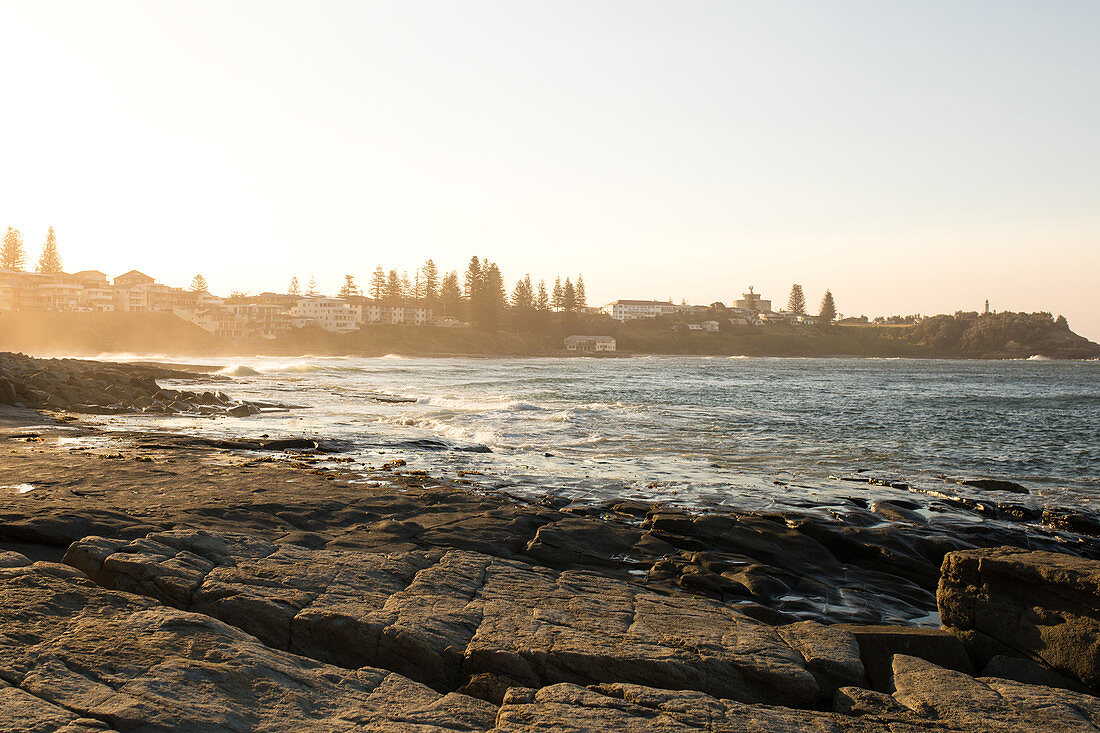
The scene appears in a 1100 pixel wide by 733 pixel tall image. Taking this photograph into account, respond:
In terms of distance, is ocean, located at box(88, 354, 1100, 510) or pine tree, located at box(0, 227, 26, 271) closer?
ocean, located at box(88, 354, 1100, 510)

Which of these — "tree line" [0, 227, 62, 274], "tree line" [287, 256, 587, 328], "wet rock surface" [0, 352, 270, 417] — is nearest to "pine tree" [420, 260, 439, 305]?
"tree line" [287, 256, 587, 328]

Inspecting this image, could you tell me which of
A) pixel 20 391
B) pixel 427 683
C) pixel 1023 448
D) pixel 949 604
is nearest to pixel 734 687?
pixel 427 683

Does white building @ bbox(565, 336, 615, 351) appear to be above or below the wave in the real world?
above

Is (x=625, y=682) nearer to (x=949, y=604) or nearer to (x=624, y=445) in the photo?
(x=949, y=604)

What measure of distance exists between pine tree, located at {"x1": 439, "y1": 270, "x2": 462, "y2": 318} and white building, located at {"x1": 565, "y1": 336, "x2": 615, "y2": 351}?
27583 mm

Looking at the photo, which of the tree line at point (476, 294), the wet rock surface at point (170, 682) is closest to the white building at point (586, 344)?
the tree line at point (476, 294)

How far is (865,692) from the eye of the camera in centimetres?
527

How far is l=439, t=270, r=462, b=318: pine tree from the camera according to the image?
162500mm

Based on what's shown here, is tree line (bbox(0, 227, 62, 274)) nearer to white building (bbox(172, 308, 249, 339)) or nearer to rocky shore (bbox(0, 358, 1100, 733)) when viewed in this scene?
white building (bbox(172, 308, 249, 339))

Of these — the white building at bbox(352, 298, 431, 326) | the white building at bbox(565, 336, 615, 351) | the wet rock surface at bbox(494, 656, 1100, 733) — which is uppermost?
the white building at bbox(352, 298, 431, 326)

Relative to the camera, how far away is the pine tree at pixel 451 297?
162 m

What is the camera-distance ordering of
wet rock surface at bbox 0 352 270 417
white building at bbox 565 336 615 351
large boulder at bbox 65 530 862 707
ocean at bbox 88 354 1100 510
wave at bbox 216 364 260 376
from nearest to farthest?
large boulder at bbox 65 530 862 707
ocean at bbox 88 354 1100 510
wet rock surface at bbox 0 352 270 417
wave at bbox 216 364 260 376
white building at bbox 565 336 615 351

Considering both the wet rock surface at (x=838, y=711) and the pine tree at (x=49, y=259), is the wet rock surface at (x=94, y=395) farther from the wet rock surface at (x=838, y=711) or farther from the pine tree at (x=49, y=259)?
the pine tree at (x=49, y=259)

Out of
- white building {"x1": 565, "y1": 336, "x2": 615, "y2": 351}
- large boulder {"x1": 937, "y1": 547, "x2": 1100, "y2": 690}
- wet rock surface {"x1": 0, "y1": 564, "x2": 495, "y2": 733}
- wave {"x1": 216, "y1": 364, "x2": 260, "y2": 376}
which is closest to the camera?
wet rock surface {"x1": 0, "y1": 564, "x2": 495, "y2": 733}
